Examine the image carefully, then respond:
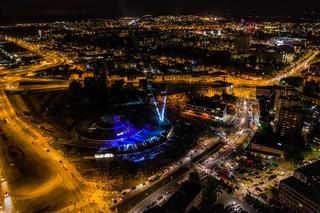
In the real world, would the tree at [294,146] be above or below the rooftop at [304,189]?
below

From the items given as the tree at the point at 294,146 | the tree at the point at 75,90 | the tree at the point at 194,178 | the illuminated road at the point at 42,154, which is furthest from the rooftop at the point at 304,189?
the tree at the point at 75,90

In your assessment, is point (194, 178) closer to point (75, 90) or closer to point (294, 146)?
point (294, 146)

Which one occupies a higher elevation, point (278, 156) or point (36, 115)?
point (36, 115)

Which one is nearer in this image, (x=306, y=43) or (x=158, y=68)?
(x=158, y=68)

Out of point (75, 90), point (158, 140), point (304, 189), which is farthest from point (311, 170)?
point (75, 90)

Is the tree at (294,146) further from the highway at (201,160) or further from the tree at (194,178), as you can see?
the tree at (194,178)

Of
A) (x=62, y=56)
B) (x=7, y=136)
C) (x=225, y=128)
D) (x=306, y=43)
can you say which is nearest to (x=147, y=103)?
(x=225, y=128)

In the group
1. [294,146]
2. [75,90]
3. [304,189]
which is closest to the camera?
[304,189]

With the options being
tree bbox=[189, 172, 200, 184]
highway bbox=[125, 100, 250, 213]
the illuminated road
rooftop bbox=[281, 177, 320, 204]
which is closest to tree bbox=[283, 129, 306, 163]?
highway bbox=[125, 100, 250, 213]

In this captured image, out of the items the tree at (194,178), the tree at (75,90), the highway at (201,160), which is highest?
the tree at (75,90)

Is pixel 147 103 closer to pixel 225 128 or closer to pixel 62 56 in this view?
pixel 225 128

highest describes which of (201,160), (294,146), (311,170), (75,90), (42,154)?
(75,90)
